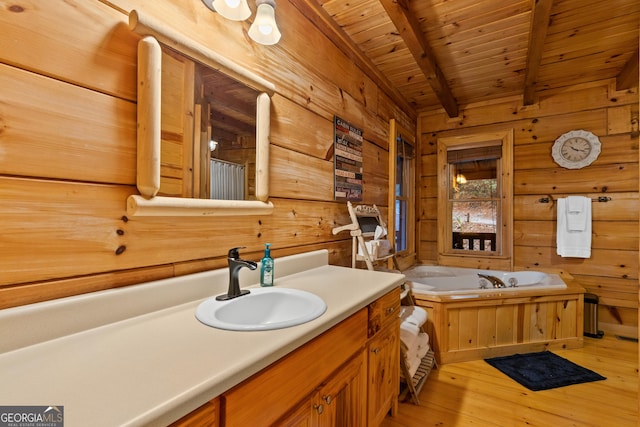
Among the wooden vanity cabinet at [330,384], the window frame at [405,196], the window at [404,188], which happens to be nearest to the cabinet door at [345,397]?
the wooden vanity cabinet at [330,384]

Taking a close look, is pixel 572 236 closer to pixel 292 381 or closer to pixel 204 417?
pixel 292 381

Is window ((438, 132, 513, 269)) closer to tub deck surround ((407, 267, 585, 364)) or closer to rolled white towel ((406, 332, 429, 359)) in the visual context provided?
tub deck surround ((407, 267, 585, 364))

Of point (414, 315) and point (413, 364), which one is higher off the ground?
point (414, 315)

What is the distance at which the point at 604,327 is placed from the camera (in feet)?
8.82

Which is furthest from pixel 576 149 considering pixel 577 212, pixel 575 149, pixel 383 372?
pixel 383 372

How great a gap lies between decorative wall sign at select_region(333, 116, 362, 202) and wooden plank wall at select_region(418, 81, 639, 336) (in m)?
1.83

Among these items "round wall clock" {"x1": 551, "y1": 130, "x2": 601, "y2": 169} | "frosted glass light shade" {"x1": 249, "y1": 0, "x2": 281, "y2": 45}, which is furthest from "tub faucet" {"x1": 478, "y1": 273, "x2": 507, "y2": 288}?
"frosted glass light shade" {"x1": 249, "y1": 0, "x2": 281, "y2": 45}

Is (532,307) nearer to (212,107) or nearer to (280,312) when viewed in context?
(280,312)

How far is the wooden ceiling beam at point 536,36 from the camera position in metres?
→ 1.59

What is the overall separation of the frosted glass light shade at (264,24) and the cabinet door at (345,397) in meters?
1.33

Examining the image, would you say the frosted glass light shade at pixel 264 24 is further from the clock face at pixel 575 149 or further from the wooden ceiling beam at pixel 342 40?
the clock face at pixel 575 149

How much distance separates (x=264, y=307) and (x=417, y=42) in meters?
1.90

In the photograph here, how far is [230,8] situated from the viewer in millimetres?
1123

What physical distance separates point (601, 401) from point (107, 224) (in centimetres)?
266
